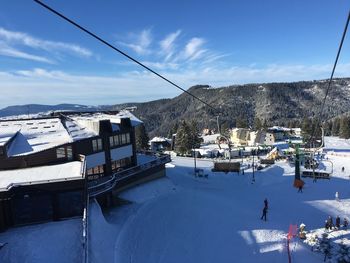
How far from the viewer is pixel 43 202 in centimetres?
1966

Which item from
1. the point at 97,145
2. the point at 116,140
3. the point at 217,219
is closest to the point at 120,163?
the point at 116,140

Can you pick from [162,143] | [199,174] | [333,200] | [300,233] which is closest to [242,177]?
[199,174]

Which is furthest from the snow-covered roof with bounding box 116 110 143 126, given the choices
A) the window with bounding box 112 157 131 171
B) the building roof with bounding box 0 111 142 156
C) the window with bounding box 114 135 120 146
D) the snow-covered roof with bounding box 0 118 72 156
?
the snow-covered roof with bounding box 0 118 72 156

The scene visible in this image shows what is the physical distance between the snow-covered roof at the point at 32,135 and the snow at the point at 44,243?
745cm

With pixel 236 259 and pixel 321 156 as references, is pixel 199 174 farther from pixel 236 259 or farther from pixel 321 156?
pixel 321 156

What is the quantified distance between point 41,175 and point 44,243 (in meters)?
5.89

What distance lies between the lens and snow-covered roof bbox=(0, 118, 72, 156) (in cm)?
2461

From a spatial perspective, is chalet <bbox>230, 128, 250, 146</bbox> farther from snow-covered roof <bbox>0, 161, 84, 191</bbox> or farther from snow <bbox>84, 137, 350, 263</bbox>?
snow-covered roof <bbox>0, 161, 84, 191</bbox>

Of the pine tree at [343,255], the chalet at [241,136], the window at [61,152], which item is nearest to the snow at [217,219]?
the pine tree at [343,255]

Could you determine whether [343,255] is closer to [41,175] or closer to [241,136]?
[41,175]

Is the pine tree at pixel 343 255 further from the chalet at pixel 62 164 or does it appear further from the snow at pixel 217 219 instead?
the chalet at pixel 62 164

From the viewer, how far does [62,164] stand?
25391mm

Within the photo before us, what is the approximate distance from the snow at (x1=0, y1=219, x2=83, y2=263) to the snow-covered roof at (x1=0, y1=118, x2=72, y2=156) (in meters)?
7.45

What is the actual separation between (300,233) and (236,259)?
649cm
